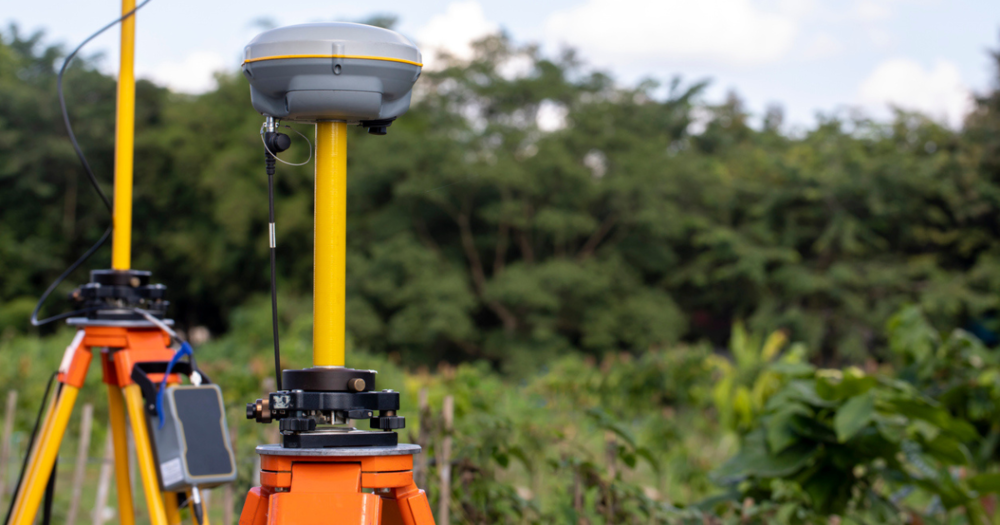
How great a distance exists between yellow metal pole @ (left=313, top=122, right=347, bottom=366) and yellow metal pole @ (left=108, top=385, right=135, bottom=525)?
848 millimetres

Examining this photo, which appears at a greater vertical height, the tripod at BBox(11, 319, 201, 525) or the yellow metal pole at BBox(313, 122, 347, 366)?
the yellow metal pole at BBox(313, 122, 347, 366)

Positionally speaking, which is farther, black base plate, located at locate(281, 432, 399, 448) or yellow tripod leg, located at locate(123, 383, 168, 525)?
yellow tripod leg, located at locate(123, 383, 168, 525)

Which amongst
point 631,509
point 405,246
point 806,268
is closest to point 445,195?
point 405,246

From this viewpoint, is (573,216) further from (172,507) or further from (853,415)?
(172,507)

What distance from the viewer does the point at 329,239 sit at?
101 centimetres

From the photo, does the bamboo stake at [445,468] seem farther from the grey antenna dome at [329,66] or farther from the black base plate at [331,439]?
the grey antenna dome at [329,66]

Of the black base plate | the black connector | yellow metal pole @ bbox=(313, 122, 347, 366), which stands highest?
the black connector

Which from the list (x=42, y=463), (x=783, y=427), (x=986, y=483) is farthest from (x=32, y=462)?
(x=986, y=483)

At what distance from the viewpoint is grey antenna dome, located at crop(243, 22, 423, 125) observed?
3.18 feet

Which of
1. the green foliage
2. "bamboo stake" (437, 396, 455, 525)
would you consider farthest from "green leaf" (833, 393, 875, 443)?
the green foliage

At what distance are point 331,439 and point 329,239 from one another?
25cm

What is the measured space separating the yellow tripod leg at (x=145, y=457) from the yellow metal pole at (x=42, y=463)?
140mm

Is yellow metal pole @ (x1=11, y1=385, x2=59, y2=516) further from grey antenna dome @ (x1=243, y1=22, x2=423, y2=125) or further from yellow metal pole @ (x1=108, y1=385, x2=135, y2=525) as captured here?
grey antenna dome @ (x1=243, y1=22, x2=423, y2=125)

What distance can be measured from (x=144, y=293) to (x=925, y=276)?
1336 cm
